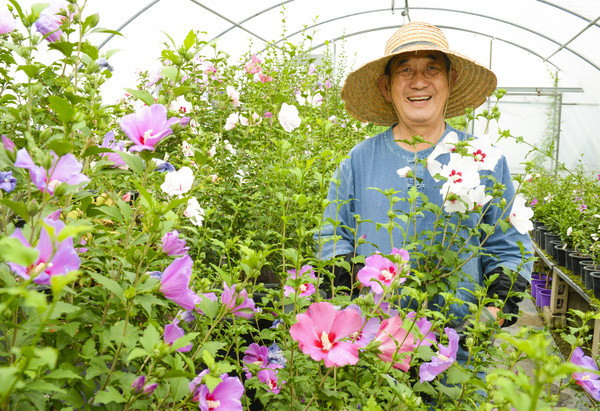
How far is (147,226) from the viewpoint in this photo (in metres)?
0.70

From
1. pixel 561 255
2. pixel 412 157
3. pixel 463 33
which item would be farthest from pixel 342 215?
pixel 463 33

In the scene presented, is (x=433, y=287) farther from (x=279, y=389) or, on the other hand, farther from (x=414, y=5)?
(x=414, y=5)

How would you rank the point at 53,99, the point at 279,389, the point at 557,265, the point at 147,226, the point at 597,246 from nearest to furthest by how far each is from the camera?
1. the point at 53,99
2. the point at 147,226
3. the point at 279,389
4. the point at 597,246
5. the point at 557,265

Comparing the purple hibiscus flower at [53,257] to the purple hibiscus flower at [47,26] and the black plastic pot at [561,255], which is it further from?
the black plastic pot at [561,255]

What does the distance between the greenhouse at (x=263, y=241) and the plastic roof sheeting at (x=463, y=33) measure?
11.2ft

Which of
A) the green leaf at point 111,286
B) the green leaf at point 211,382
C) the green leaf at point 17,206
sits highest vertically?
the green leaf at point 17,206

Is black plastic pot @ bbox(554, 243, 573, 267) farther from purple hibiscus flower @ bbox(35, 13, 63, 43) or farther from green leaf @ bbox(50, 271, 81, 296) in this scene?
green leaf @ bbox(50, 271, 81, 296)

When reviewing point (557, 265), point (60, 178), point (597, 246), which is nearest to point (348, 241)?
point (60, 178)

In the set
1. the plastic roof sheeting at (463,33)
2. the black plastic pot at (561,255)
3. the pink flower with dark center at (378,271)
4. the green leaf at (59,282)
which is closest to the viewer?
the green leaf at (59,282)

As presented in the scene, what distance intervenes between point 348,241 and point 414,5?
770 cm

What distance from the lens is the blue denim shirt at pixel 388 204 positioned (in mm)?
1466

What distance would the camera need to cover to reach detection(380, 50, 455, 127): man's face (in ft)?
5.26

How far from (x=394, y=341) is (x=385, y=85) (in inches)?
46.4

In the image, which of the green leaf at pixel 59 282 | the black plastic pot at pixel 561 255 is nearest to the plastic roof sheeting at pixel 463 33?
the black plastic pot at pixel 561 255
